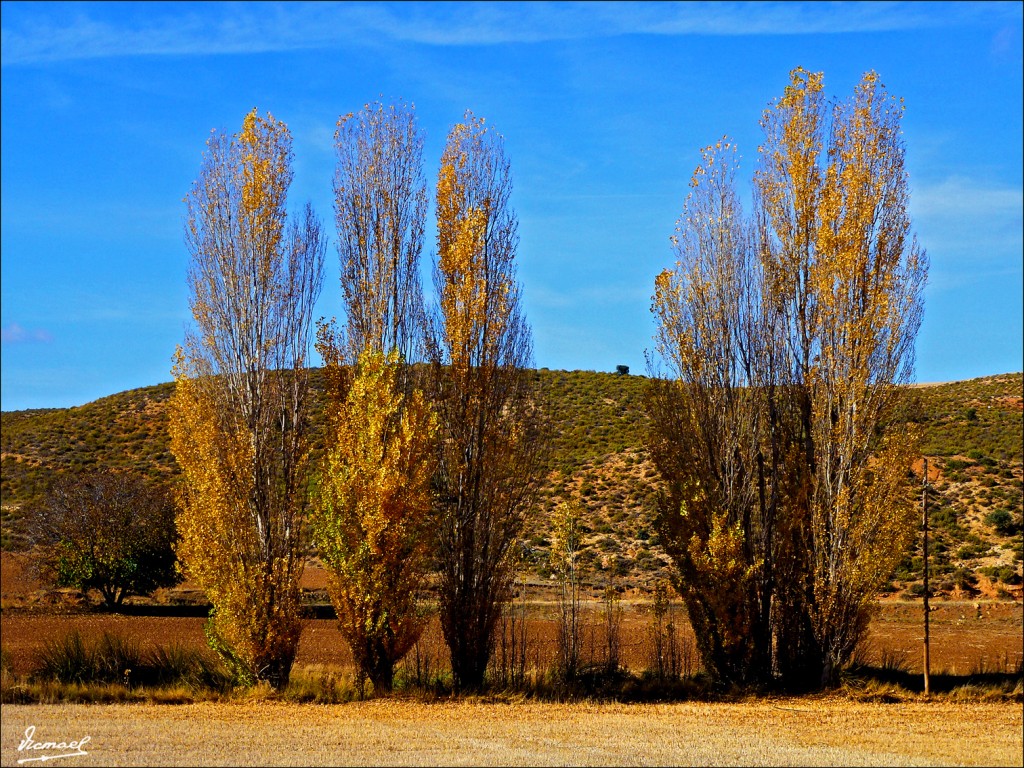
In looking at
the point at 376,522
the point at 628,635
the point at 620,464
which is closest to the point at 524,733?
the point at 376,522

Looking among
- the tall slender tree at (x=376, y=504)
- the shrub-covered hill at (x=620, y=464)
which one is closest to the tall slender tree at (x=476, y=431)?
the tall slender tree at (x=376, y=504)

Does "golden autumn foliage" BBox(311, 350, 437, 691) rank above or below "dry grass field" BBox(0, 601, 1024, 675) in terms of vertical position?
above

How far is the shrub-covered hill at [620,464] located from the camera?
35219 millimetres

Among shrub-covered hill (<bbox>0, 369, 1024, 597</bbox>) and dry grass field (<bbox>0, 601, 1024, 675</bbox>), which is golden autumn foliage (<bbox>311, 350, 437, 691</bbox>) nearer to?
dry grass field (<bbox>0, 601, 1024, 675</bbox>)

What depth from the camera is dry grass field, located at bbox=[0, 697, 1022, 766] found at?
10.7 m

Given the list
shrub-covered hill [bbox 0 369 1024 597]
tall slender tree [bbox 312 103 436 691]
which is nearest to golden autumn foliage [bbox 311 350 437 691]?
tall slender tree [bbox 312 103 436 691]

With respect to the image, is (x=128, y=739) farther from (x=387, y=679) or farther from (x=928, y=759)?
(x=928, y=759)

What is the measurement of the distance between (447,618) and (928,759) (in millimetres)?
7460

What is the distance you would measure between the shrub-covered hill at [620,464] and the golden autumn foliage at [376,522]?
32.4ft

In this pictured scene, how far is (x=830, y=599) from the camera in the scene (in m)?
16.7

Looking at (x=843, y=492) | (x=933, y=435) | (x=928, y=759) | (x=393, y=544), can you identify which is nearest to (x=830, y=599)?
(x=843, y=492)

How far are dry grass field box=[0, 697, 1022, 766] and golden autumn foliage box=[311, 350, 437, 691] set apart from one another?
1.07 metres

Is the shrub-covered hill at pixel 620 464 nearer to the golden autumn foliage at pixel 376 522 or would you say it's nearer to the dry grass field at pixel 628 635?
the dry grass field at pixel 628 635

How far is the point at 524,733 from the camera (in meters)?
12.5
